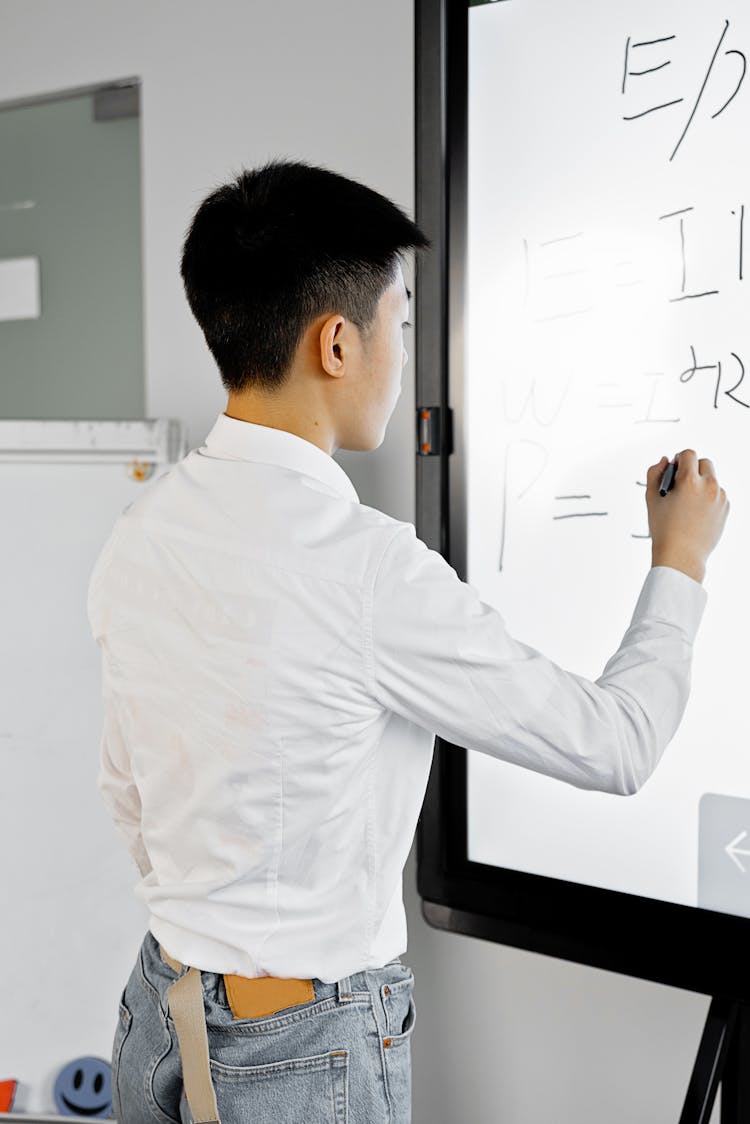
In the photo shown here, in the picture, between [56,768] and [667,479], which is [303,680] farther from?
[56,768]

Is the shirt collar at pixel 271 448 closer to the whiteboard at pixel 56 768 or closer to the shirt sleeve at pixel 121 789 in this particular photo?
the shirt sleeve at pixel 121 789

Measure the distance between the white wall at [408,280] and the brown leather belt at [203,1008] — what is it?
0.55 m

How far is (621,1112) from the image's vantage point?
119 centimetres

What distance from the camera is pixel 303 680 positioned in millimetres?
731

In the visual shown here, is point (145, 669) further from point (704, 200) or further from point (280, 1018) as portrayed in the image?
point (704, 200)

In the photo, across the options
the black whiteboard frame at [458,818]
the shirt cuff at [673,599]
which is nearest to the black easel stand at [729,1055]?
the black whiteboard frame at [458,818]

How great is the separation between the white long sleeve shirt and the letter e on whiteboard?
3.17 feet

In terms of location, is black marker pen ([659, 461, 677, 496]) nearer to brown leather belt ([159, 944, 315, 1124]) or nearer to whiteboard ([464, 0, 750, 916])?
whiteboard ([464, 0, 750, 916])

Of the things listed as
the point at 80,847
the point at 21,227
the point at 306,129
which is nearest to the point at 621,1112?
the point at 80,847

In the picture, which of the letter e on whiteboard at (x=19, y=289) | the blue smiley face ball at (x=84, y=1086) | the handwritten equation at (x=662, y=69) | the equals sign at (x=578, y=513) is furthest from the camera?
the letter e on whiteboard at (x=19, y=289)

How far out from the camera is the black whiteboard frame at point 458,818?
0.94 meters

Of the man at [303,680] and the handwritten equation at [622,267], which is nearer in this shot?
the man at [303,680]

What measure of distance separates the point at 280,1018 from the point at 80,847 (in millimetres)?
673

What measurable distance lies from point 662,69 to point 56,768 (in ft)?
3.63
